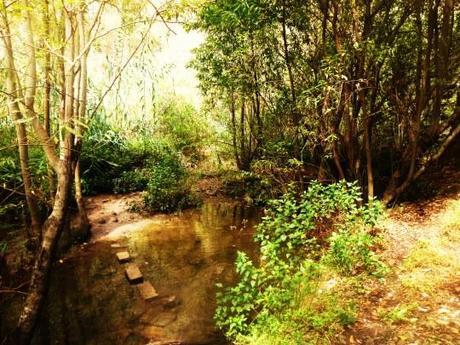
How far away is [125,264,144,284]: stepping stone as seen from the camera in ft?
20.1

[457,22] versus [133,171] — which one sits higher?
[457,22]

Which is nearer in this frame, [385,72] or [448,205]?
[448,205]

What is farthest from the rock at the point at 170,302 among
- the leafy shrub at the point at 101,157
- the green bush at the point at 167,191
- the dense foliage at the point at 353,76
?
the leafy shrub at the point at 101,157

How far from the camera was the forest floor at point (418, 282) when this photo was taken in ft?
12.1

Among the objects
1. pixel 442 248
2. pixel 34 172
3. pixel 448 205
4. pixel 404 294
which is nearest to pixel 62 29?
pixel 34 172

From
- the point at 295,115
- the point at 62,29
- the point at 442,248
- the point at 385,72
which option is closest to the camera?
the point at 442,248

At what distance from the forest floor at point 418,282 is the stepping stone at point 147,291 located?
2.96 meters

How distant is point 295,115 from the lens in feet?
23.7

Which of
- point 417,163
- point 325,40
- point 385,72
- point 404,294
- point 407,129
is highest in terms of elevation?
point 325,40

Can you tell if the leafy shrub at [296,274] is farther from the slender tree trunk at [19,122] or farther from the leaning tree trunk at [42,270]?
the slender tree trunk at [19,122]

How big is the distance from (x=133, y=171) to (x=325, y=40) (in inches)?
289

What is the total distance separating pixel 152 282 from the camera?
618 cm

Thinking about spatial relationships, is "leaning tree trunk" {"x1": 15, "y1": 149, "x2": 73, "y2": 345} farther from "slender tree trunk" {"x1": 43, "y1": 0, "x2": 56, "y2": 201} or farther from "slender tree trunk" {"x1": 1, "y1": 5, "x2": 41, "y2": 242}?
"slender tree trunk" {"x1": 43, "y1": 0, "x2": 56, "y2": 201}

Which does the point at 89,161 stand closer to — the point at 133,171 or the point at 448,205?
the point at 133,171
